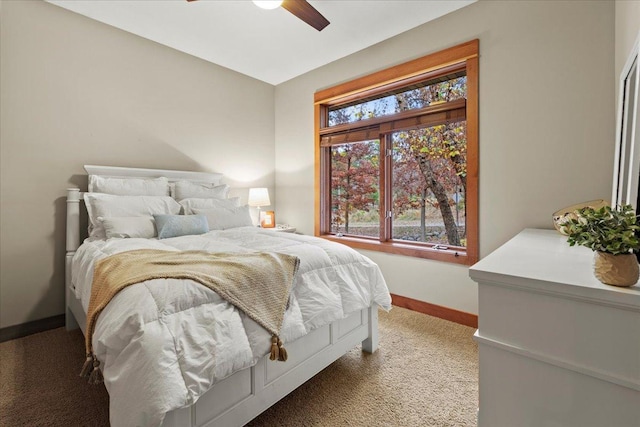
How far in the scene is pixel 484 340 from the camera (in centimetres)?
97

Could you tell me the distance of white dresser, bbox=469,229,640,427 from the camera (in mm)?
764

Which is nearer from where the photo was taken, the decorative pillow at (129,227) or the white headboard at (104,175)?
the decorative pillow at (129,227)

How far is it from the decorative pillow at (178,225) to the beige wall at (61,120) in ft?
3.21

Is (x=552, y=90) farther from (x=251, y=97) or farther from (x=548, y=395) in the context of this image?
(x=251, y=97)

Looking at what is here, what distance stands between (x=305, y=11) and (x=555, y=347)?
91.7 inches

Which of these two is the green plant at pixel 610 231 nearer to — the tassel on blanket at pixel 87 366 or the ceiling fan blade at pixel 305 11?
the tassel on blanket at pixel 87 366

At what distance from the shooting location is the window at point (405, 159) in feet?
8.12

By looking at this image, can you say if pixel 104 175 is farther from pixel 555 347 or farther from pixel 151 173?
pixel 555 347

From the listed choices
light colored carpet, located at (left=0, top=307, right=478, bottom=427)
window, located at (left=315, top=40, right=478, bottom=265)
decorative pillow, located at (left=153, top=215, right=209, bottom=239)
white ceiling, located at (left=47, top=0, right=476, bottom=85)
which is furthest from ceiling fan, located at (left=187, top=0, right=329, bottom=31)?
light colored carpet, located at (left=0, top=307, right=478, bottom=427)

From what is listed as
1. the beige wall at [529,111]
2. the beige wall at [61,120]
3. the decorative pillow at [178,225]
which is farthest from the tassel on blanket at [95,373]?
the beige wall at [529,111]

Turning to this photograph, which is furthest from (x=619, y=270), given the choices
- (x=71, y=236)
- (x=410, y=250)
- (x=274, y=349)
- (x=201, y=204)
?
(x=71, y=236)

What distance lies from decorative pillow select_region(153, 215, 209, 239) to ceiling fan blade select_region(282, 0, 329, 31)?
1.73m

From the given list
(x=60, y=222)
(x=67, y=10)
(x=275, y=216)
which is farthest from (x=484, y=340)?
(x=67, y=10)

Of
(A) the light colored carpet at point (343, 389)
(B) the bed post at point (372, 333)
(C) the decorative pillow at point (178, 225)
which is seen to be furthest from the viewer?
(C) the decorative pillow at point (178, 225)
